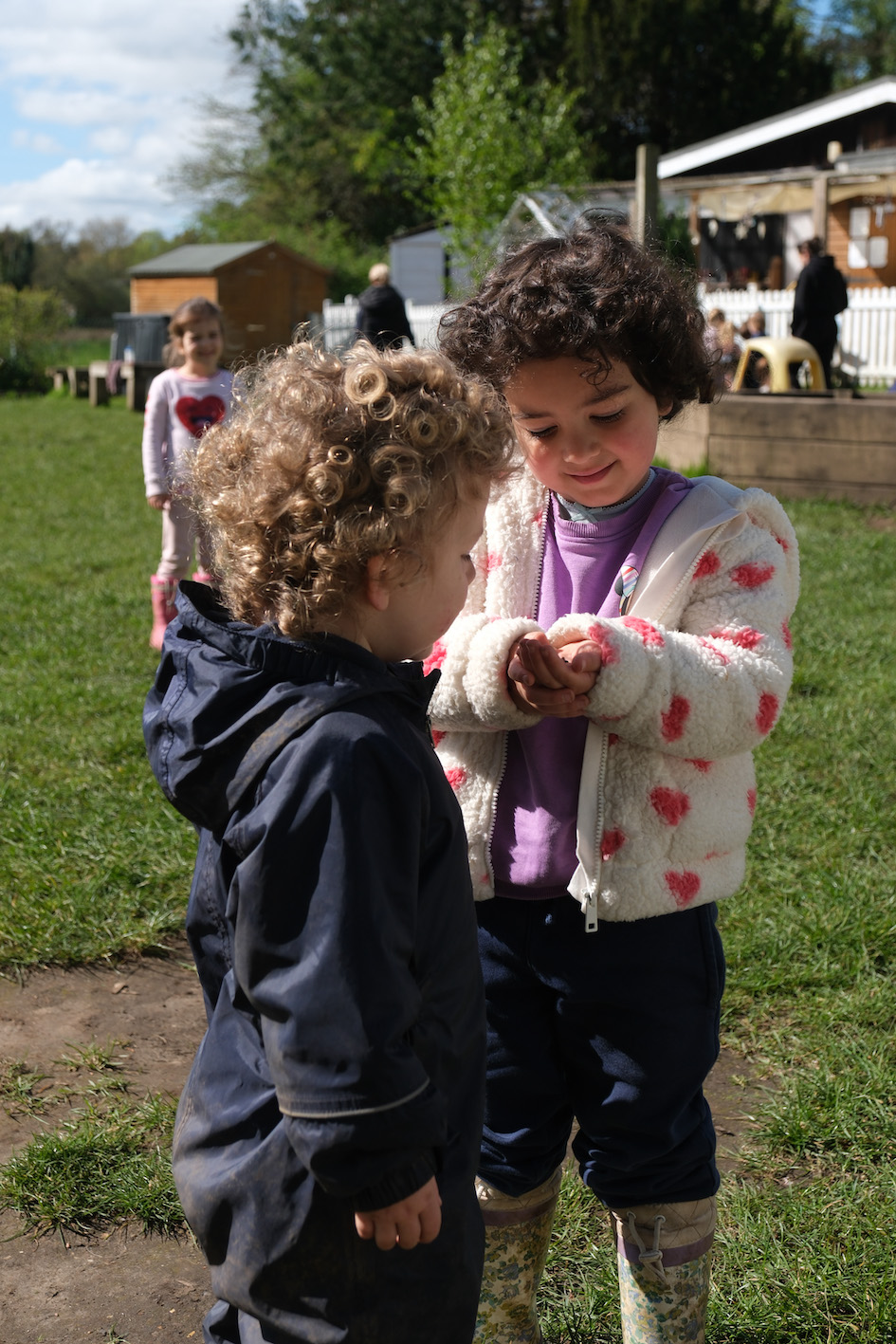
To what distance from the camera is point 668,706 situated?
1576 millimetres

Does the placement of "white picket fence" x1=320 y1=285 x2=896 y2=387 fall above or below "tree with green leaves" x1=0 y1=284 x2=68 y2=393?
below

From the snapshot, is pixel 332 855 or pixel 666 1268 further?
pixel 666 1268

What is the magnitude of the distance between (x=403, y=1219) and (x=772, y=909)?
2225mm

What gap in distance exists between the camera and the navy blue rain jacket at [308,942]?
117 cm

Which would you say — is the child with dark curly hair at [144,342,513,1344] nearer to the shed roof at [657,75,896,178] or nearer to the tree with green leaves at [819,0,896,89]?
the shed roof at [657,75,896,178]

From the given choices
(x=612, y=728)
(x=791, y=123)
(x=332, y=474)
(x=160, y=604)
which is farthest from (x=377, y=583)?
(x=791, y=123)

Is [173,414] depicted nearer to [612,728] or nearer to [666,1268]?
[612,728]

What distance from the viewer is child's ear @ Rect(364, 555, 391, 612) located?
1.32 meters

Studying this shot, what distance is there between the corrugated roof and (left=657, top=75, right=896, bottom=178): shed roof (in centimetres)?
949

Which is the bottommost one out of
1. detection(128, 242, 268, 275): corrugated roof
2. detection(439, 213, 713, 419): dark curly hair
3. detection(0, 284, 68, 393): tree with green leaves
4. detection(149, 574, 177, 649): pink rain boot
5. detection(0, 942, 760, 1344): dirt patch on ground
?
detection(0, 942, 760, 1344): dirt patch on ground

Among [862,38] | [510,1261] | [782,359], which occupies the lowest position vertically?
[510,1261]

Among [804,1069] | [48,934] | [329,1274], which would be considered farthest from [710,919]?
[48,934]

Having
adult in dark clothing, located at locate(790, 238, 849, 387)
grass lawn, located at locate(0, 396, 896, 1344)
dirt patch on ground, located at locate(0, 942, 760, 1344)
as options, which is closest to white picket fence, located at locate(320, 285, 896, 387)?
adult in dark clothing, located at locate(790, 238, 849, 387)

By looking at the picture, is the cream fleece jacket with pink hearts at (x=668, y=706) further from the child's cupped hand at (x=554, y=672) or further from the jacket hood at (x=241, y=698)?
the jacket hood at (x=241, y=698)
